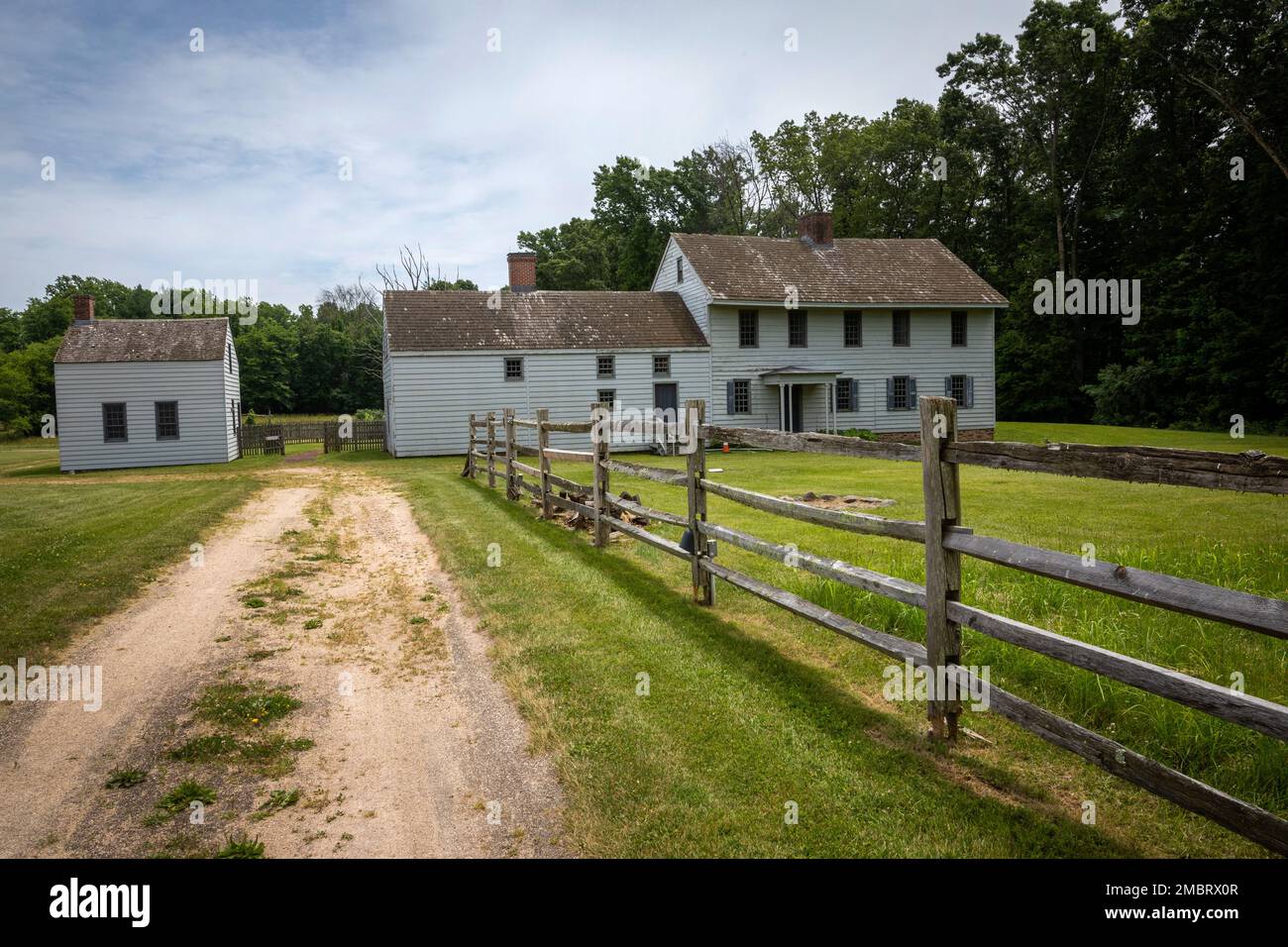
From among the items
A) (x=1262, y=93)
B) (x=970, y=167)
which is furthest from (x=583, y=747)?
(x=970, y=167)

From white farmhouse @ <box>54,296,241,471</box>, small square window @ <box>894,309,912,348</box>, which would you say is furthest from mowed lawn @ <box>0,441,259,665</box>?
small square window @ <box>894,309,912,348</box>

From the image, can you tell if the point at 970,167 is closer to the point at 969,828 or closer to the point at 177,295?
the point at 969,828

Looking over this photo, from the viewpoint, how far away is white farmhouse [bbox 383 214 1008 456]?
29578 millimetres

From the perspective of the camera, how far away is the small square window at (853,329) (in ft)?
109

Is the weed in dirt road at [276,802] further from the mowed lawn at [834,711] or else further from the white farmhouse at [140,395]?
the white farmhouse at [140,395]

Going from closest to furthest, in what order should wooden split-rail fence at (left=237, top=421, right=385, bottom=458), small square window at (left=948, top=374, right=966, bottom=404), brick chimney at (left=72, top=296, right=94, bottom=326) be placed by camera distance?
1. brick chimney at (left=72, top=296, right=94, bottom=326)
2. wooden split-rail fence at (left=237, top=421, right=385, bottom=458)
3. small square window at (left=948, top=374, right=966, bottom=404)

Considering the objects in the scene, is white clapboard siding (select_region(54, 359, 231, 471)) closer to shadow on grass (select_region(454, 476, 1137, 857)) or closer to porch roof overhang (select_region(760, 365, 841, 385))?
porch roof overhang (select_region(760, 365, 841, 385))

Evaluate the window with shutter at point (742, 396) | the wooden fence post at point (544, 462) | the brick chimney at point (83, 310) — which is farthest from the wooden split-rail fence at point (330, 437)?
the wooden fence post at point (544, 462)

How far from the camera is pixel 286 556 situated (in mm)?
10023

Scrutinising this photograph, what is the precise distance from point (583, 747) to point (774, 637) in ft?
7.72

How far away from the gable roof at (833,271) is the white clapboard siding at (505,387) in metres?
3.66

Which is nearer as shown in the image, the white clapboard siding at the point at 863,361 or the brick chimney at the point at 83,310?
the brick chimney at the point at 83,310

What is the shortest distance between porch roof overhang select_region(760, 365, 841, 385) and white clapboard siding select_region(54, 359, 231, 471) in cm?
2113
